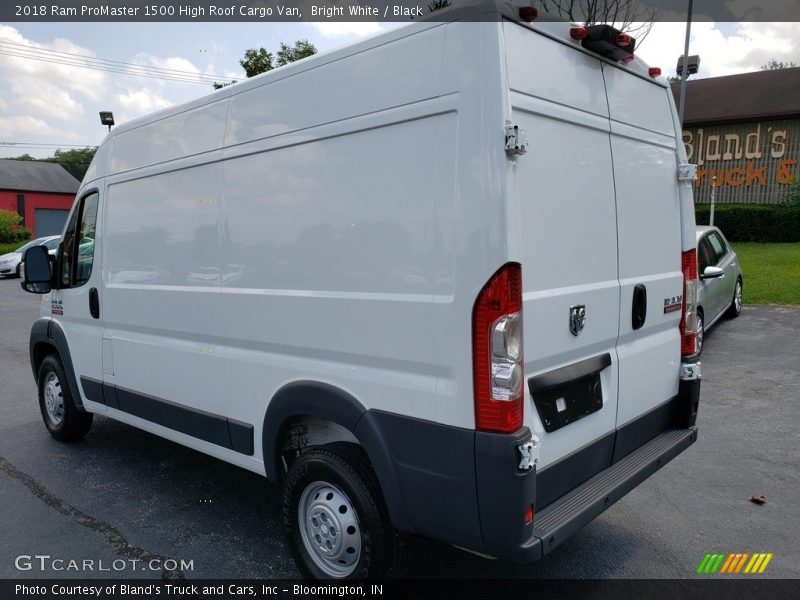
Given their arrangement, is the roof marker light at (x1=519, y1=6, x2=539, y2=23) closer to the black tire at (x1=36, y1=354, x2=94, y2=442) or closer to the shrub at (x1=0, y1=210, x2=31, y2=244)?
the black tire at (x1=36, y1=354, x2=94, y2=442)

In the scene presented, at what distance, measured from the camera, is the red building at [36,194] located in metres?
48.5

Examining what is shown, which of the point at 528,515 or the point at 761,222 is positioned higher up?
the point at 761,222

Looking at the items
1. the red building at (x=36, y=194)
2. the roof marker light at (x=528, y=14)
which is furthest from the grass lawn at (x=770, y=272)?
the red building at (x=36, y=194)

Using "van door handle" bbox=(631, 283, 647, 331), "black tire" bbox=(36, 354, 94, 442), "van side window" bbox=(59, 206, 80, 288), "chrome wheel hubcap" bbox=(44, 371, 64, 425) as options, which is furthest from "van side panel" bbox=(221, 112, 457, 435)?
"chrome wheel hubcap" bbox=(44, 371, 64, 425)

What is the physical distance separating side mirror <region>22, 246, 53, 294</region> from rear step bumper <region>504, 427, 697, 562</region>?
420cm

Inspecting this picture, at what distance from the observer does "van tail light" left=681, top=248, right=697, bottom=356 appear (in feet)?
12.7

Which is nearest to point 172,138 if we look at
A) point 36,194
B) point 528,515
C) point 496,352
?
point 496,352

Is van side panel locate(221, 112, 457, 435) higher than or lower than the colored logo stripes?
higher

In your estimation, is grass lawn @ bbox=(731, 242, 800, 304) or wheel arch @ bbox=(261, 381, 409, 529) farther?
grass lawn @ bbox=(731, 242, 800, 304)

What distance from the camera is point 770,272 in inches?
604

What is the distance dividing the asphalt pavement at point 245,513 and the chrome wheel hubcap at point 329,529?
0.36m

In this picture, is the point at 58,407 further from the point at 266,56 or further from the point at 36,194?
the point at 36,194

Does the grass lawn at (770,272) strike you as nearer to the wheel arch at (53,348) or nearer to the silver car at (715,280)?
the silver car at (715,280)

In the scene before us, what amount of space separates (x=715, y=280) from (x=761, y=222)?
1688 centimetres
